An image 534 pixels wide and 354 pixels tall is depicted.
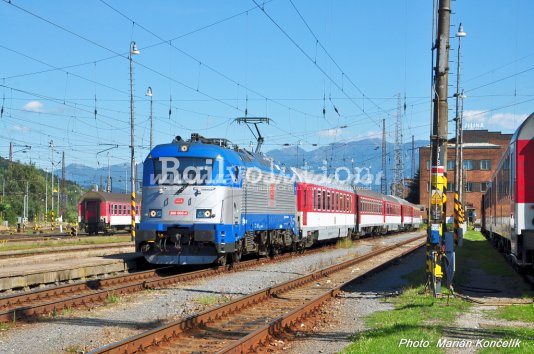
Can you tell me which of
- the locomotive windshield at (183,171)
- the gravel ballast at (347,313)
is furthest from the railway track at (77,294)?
the gravel ballast at (347,313)

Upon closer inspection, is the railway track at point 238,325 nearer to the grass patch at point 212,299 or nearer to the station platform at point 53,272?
the grass patch at point 212,299

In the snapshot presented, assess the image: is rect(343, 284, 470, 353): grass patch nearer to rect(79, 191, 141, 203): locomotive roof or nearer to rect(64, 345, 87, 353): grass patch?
rect(64, 345, 87, 353): grass patch

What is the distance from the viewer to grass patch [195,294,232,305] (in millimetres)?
13899

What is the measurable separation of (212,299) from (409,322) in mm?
4433

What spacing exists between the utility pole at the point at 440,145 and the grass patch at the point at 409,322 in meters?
0.96

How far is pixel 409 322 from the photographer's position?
37.2 ft

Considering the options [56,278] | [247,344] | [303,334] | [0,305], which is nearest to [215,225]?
[56,278]

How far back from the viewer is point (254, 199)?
22453 mm

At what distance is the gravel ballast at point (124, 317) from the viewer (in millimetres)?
9812

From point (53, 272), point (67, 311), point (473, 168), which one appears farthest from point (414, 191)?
point (67, 311)

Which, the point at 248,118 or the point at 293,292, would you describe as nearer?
the point at 293,292

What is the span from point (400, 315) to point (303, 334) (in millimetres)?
2204

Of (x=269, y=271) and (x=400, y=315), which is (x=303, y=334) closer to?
(x=400, y=315)

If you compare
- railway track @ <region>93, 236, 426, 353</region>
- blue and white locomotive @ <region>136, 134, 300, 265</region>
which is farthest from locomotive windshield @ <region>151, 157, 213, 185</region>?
railway track @ <region>93, 236, 426, 353</region>
